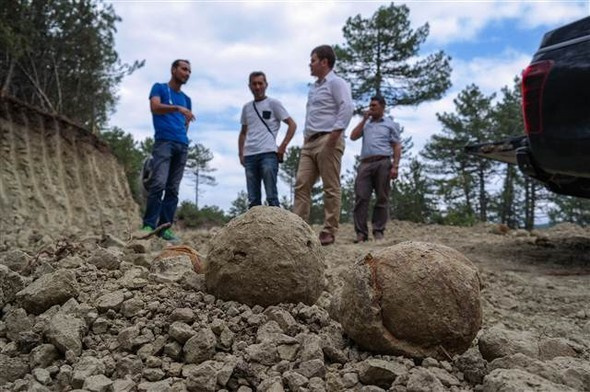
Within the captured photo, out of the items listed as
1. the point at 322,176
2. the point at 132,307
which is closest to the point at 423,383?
the point at 132,307

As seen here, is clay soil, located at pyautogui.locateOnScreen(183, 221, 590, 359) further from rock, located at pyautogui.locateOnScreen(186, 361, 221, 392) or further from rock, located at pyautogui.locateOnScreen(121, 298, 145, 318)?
rock, located at pyautogui.locateOnScreen(121, 298, 145, 318)

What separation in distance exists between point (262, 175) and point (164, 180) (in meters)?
1.05

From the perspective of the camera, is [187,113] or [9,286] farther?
[187,113]

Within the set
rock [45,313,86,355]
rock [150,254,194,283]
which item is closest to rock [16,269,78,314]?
rock [45,313,86,355]

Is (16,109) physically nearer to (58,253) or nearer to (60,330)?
(58,253)

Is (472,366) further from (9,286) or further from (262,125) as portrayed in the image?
(262,125)

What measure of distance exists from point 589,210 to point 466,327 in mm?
28078

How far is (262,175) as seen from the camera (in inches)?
221

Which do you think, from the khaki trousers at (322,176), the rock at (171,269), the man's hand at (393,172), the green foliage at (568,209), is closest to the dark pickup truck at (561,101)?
the khaki trousers at (322,176)

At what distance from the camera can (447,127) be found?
89.2 ft

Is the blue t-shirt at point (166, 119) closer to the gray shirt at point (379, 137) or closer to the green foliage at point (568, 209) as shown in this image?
the gray shirt at point (379, 137)

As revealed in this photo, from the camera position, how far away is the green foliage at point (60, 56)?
14.5 meters

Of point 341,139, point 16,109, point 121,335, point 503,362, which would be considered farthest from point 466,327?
point 16,109

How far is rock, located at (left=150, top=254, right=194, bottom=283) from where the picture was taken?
2857mm
